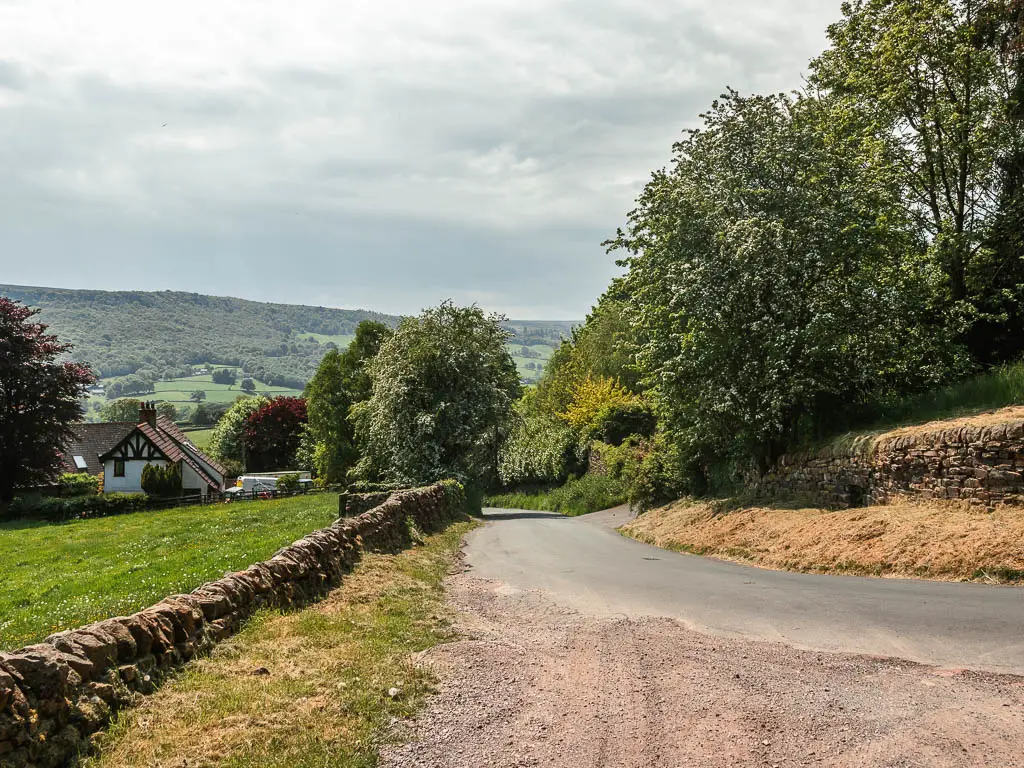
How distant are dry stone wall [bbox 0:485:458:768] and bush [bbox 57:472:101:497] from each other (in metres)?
39.6

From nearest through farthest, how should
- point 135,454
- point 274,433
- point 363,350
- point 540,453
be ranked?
1. point 540,453
2. point 363,350
3. point 135,454
4. point 274,433

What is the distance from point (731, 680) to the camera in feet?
21.8

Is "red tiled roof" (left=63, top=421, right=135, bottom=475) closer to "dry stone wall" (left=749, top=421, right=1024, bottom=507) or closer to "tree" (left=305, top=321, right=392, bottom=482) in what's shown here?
"tree" (left=305, top=321, right=392, bottom=482)

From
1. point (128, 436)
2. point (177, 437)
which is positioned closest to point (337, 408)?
point (128, 436)

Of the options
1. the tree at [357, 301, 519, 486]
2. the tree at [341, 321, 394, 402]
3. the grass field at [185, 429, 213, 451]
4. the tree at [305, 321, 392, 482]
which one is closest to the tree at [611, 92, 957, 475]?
the tree at [357, 301, 519, 486]

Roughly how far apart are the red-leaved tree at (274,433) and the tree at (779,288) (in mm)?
71817

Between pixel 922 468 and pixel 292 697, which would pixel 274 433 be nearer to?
pixel 922 468

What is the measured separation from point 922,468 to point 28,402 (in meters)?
40.0

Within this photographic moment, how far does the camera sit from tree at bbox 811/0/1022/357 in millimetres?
21000

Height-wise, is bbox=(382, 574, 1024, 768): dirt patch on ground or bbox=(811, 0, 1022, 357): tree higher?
bbox=(811, 0, 1022, 357): tree

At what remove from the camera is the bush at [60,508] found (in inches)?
1406

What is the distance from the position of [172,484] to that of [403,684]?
4436 cm

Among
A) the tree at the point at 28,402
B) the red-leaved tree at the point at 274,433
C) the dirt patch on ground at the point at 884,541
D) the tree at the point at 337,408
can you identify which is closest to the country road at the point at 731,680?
the dirt patch on ground at the point at 884,541

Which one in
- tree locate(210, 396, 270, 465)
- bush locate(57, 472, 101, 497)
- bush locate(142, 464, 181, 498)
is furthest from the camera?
tree locate(210, 396, 270, 465)
